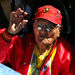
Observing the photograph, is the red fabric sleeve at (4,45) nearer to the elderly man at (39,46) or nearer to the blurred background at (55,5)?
the elderly man at (39,46)

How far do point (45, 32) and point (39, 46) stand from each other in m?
0.17

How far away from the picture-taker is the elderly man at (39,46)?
4.53 feet

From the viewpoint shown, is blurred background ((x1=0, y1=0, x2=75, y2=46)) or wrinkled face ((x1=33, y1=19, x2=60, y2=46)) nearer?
wrinkled face ((x1=33, y1=19, x2=60, y2=46))

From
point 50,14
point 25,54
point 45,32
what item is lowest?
point 25,54

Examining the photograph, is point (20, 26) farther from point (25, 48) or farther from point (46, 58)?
point (46, 58)

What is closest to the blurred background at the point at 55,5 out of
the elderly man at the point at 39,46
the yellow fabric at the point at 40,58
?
the elderly man at the point at 39,46

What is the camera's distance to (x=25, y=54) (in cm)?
155

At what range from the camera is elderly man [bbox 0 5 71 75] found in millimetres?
1381

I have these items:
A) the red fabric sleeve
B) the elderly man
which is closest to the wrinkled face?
the elderly man

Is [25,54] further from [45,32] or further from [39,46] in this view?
[45,32]

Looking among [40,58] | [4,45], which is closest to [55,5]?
[40,58]

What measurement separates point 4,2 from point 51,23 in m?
0.70

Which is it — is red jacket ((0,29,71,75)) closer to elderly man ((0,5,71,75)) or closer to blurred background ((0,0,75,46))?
elderly man ((0,5,71,75))

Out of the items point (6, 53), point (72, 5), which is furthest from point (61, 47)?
point (6, 53)
